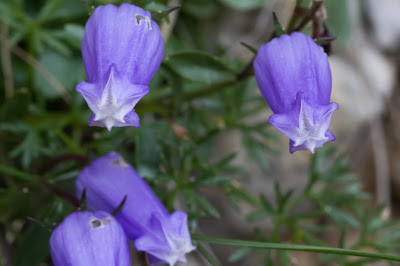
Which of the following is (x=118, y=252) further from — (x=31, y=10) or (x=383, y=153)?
(x=383, y=153)

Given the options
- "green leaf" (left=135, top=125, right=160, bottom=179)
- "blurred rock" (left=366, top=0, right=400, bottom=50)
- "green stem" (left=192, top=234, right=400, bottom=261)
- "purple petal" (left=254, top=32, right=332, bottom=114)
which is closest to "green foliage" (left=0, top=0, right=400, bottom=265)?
"green leaf" (left=135, top=125, right=160, bottom=179)

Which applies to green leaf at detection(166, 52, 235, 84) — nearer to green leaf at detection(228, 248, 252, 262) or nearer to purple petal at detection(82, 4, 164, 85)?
purple petal at detection(82, 4, 164, 85)

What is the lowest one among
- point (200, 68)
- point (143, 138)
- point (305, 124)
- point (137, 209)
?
point (143, 138)

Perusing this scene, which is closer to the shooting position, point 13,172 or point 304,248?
point 304,248

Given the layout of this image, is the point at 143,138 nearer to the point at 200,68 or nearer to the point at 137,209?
the point at 200,68

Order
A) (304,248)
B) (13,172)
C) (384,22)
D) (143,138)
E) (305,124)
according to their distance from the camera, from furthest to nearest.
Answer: (384,22) < (143,138) < (13,172) < (304,248) < (305,124)

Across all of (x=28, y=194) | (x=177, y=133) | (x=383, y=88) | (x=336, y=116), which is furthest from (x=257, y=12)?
(x=28, y=194)

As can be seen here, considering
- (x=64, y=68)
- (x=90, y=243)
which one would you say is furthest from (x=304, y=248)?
(x=64, y=68)
